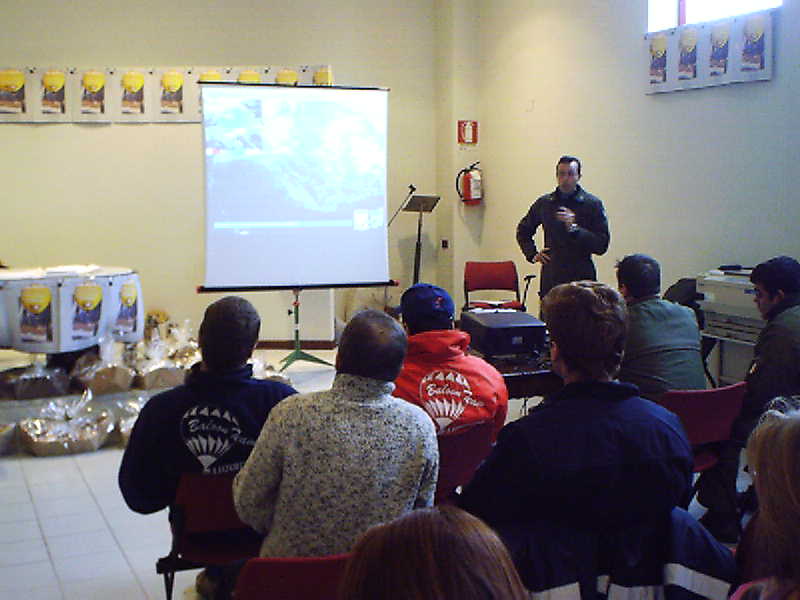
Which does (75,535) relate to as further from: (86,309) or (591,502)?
(591,502)

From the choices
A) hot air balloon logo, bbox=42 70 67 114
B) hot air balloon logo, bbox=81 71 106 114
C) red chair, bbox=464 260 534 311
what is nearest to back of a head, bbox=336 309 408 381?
red chair, bbox=464 260 534 311

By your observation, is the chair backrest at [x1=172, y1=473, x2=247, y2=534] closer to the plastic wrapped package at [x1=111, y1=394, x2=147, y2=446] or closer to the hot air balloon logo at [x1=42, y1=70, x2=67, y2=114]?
the plastic wrapped package at [x1=111, y1=394, x2=147, y2=446]

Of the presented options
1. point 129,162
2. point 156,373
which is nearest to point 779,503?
point 156,373

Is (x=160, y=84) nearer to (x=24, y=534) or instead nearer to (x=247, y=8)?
(x=247, y=8)

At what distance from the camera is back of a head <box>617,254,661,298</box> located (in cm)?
316

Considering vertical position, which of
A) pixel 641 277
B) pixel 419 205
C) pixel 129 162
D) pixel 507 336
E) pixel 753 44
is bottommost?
pixel 507 336

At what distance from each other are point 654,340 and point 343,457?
5.37ft

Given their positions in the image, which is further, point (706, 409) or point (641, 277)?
point (641, 277)

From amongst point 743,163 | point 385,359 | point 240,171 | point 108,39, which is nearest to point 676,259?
point 743,163

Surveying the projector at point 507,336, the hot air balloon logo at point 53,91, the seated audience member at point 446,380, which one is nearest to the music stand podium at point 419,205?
the hot air balloon logo at point 53,91

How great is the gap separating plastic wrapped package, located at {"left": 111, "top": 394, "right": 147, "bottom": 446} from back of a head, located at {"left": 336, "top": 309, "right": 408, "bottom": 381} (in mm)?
2706

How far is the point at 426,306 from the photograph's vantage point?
8.87 ft

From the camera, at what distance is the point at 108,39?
743 cm

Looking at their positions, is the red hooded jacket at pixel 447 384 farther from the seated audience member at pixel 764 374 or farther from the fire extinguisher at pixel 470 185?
the fire extinguisher at pixel 470 185
